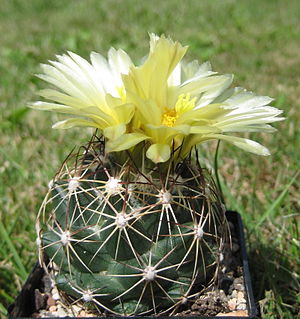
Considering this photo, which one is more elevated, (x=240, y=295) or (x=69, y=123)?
(x=69, y=123)

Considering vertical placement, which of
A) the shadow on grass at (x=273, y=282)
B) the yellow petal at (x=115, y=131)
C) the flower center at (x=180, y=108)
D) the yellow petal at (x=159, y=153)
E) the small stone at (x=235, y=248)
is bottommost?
the shadow on grass at (x=273, y=282)

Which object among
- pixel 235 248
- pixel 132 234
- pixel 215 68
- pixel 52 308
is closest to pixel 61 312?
pixel 52 308

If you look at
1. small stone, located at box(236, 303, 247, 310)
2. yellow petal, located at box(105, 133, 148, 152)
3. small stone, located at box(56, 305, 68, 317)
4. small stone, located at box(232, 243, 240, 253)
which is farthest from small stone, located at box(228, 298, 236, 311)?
yellow petal, located at box(105, 133, 148, 152)

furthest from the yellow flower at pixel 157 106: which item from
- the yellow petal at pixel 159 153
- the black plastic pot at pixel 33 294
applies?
the black plastic pot at pixel 33 294

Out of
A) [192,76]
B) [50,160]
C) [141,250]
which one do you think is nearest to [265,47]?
[50,160]

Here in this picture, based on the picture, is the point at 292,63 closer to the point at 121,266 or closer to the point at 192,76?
the point at 192,76

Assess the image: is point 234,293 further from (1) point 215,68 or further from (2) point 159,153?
(1) point 215,68

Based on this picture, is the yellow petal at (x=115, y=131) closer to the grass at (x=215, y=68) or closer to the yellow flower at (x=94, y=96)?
the yellow flower at (x=94, y=96)

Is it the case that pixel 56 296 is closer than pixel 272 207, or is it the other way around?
pixel 56 296
